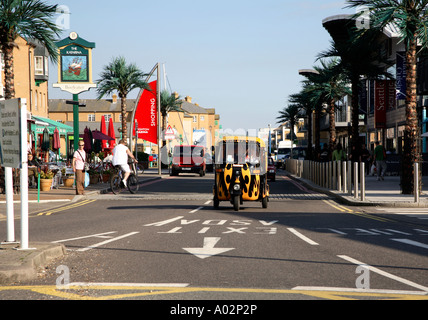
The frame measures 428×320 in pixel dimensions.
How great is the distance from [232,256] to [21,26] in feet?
54.8

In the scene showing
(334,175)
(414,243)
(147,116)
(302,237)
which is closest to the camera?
(414,243)

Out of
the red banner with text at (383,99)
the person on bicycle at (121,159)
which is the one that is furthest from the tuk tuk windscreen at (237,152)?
the red banner with text at (383,99)

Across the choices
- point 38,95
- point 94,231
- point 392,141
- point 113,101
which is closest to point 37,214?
point 94,231

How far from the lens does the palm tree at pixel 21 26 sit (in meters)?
22.7

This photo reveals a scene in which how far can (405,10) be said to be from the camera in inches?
869

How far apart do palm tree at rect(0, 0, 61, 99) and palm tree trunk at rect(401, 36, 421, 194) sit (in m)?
12.6

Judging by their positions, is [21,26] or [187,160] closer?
[21,26]

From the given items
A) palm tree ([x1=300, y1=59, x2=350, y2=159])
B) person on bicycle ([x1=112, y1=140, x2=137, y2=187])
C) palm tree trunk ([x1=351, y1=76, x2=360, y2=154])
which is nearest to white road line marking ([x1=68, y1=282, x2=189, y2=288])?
person on bicycle ([x1=112, y1=140, x2=137, y2=187])

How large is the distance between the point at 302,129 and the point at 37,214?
95.3 m

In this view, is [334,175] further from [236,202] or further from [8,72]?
[8,72]

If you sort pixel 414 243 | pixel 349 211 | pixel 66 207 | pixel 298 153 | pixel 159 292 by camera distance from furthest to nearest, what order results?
pixel 298 153
pixel 66 207
pixel 349 211
pixel 414 243
pixel 159 292

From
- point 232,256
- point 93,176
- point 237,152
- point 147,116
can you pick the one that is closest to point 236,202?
Result: point 237,152

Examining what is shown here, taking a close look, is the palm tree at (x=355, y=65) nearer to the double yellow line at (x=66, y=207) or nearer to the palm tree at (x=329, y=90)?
the palm tree at (x=329, y=90)

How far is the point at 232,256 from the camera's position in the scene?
29.9 feet
